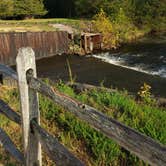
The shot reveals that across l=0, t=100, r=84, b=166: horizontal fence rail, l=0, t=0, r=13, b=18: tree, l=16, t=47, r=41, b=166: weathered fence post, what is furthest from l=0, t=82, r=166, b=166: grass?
l=0, t=0, r=13, b=18: tree

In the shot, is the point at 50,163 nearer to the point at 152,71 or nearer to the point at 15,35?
the point at 152,71

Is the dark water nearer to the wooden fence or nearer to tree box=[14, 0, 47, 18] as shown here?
the wooden fence

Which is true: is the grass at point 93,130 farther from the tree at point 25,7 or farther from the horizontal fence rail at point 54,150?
the tree at point 25,7

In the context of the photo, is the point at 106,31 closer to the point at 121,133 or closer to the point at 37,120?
the point at 37,120

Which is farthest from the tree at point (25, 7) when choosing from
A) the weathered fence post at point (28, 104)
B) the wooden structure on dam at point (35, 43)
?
the weathered fence post at point (28, 104)

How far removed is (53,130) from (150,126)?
1762mm

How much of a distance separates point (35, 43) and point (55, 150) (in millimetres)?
27302

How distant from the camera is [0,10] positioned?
45.2 meters

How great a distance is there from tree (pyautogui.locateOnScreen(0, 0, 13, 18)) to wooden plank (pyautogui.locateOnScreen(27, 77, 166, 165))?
42.4m

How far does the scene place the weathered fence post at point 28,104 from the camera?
4285 millimetres

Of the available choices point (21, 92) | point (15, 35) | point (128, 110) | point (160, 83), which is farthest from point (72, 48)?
point (21, 92)

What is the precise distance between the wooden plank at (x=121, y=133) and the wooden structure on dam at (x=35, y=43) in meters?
24.6

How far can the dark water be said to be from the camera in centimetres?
2283

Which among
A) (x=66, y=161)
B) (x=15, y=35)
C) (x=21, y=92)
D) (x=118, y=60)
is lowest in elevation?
(x=118, y=60)
